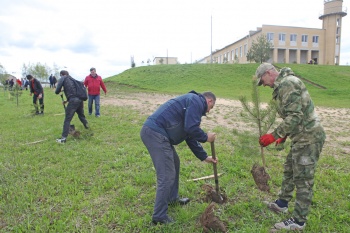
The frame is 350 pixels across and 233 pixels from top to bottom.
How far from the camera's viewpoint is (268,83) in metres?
3.00

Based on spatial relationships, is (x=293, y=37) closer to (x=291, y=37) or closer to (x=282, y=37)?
(x=291, y=37)

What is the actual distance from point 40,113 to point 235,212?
10.4 meters

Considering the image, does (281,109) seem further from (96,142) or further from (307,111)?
(96,142)

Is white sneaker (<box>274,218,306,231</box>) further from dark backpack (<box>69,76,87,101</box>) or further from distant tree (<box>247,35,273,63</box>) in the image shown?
distant tree (<box>247,35,273,63</box>)

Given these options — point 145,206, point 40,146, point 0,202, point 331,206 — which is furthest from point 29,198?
point 331,206

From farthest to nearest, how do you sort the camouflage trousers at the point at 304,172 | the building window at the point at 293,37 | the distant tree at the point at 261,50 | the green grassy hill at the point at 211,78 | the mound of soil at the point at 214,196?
1. the building window at the point at 293,37
2. the distant tree at the point at 261,50
3. the green grassy hill at the point at 211,78
4. the mound of soil at the point at 214,196
5. the camouflage trousers at the point at 304,172

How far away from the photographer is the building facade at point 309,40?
1969 inches

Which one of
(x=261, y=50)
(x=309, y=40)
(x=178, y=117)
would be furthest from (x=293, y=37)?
(x=178, y=117)

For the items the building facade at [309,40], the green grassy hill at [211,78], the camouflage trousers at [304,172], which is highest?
the building facade at [309,40]

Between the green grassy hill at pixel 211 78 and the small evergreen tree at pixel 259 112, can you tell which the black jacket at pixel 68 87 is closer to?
the small evergreen tree at pixel 259 112

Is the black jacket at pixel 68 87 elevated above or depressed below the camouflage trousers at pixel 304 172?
above

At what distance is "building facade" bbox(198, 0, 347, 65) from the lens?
5000 cm

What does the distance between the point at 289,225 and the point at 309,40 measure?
57101 mm

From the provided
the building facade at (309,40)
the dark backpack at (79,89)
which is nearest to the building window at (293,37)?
the building facade at (309,40)
